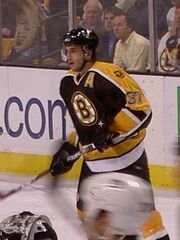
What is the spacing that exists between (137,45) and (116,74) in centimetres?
205

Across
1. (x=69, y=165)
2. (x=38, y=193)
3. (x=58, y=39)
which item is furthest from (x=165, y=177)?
(x=69, y=165)

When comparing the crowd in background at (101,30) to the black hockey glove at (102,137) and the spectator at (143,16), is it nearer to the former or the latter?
the spectator at (143,16)

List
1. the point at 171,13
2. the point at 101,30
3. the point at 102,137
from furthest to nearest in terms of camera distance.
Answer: the point at 101,30 < the point at 171,13 < the point at 102,137

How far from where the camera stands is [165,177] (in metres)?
6.90

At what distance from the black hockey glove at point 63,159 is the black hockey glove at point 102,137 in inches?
4.3

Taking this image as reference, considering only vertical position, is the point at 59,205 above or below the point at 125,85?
below

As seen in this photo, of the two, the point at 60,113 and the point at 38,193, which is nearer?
the point at 38,193

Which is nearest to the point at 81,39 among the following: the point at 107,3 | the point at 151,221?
the point at 151,221

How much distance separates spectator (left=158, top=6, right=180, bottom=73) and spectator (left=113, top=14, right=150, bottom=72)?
11 cm

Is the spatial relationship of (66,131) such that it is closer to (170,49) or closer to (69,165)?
(170,49)

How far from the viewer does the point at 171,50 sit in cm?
706

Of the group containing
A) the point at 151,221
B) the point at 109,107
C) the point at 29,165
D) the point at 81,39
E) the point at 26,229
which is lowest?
the point at 29,165

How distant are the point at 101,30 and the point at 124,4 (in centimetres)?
30

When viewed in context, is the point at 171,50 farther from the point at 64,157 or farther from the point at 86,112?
the point at 64,157
